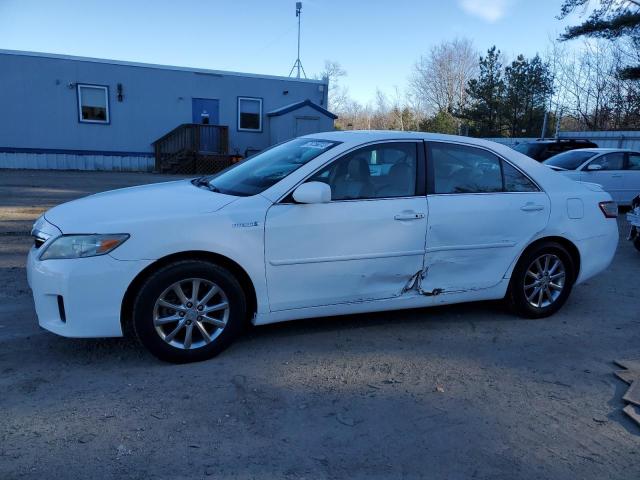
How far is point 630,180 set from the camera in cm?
1191

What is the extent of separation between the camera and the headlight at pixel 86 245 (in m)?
3.36

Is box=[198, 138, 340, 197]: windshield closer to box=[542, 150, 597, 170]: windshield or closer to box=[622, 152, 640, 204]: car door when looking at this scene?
box=[542, 150, 597, 170]: windshield

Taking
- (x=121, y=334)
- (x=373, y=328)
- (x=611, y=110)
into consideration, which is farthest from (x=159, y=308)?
(x=611, y=110)

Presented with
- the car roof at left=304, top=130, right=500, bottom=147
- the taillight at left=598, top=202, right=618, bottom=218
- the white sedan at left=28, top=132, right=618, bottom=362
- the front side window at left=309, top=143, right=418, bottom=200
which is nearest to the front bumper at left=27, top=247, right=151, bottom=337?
the white sedan at left=28, top=132, right=618, bottom=362

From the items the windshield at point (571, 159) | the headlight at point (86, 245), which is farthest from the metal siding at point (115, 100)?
the headlight at point (86, 245)

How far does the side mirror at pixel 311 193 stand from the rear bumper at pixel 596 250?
2.62m

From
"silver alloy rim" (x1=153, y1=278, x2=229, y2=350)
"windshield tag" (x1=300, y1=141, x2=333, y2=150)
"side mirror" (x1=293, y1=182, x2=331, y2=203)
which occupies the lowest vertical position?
"silver alloy rim" (x1=153, y1=278, x2=229, y2=350)

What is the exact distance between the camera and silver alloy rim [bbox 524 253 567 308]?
4.75 meters

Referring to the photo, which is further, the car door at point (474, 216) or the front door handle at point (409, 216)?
the car door at point (474, 216)

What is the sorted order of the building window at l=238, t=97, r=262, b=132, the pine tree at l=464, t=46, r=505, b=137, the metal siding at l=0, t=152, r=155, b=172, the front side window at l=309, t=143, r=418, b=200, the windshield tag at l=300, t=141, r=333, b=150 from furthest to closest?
1. the pine tree at l=464, t=46, r=505, b=137
2. the building window at l=238, t=97, r=262, b=132
3. the metal siding at l=0, t=152, r=155, b=172
4. the windshield tag at l=300, t=141, r=333, b=150
5. the front side window at l=309, t=143, r=418, b=200

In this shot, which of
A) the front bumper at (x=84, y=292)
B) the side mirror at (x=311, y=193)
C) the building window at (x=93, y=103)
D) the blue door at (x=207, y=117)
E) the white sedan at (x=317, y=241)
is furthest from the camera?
the blue door at (x=207, y=117)

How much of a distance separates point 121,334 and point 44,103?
59.4 ft

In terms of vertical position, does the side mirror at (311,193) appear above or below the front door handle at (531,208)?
above

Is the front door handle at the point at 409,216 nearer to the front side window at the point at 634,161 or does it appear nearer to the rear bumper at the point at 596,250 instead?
the rear bumper at the point at 596,250
